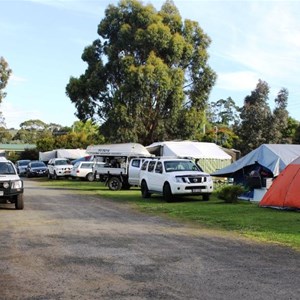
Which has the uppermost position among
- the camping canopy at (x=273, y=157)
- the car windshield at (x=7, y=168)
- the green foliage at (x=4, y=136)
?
the green foliage at (x=4, y=136)

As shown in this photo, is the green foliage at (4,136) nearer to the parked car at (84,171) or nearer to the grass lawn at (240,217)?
the parked car at (84,171)

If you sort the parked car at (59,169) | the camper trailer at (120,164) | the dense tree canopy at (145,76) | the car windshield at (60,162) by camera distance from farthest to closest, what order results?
the car windshield at (60,162), the parked car at (59,169), the dense tree canopy at (145,76), the camper trailer at (120,164)

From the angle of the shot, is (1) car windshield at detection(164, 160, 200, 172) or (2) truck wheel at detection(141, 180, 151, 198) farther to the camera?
(2) truck wheel at detection(141, 180, 151, 198)

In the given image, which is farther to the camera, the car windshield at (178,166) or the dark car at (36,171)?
the dark car at (36,171)

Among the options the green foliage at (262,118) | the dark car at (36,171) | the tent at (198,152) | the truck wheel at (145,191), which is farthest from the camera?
the dark car at (36,171)

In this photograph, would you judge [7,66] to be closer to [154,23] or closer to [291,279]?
[154,23]

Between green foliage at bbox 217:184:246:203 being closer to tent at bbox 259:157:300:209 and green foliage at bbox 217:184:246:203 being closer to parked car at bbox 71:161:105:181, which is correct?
tent at bbox 259:157:300:209

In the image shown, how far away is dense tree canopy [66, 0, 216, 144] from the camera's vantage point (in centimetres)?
3650

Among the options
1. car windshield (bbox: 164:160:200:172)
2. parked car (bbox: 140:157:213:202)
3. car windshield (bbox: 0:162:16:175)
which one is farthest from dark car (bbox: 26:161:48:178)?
car windshield (bbox: 0:162:16:175)

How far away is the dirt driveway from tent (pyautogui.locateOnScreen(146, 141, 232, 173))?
19636 mm

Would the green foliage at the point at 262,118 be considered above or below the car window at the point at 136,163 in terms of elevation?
above

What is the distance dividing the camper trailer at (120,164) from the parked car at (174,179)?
4787mm

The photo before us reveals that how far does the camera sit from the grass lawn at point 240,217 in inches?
448

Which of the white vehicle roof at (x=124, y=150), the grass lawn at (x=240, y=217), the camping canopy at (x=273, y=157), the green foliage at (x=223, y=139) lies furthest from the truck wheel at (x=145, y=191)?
the green foliage at (x=223, y=139)
